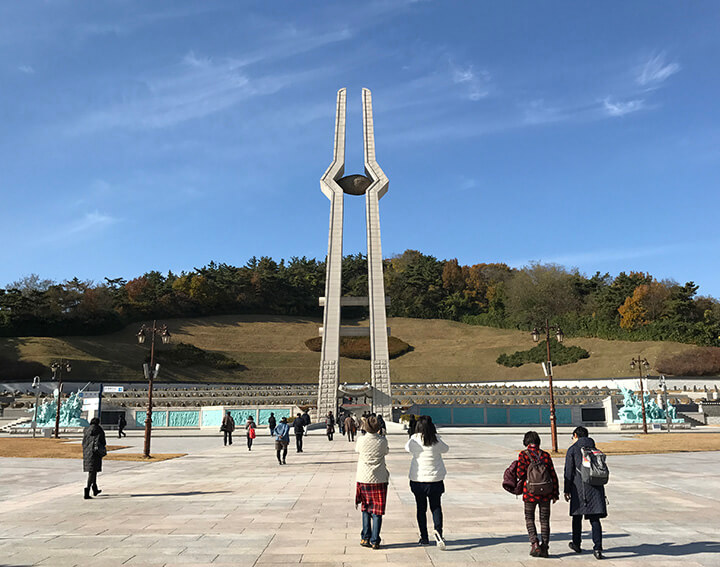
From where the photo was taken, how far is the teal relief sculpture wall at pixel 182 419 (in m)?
37.7

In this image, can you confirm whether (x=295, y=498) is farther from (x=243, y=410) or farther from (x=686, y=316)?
(x=686, y=316)

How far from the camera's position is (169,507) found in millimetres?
9477

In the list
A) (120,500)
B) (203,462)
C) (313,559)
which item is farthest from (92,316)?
(313,559)

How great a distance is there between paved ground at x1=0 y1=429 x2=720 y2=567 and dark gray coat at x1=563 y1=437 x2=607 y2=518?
48 cm

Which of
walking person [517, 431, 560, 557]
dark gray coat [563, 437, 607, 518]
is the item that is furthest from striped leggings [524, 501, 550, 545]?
dark gray coat [563, 437, 607, 518]

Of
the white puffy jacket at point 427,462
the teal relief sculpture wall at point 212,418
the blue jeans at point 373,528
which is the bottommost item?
the teal relief sculpture wall at point 212,418

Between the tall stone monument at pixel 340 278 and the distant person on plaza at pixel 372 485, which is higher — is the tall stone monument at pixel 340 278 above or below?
→ above

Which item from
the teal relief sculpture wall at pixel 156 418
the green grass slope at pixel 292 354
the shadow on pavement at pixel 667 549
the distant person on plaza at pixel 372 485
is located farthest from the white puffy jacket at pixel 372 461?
the green grass slope at pixel 292 354

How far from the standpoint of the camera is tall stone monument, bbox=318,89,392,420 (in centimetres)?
3991

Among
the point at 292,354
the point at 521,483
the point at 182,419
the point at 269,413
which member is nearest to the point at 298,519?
the point at 521,483

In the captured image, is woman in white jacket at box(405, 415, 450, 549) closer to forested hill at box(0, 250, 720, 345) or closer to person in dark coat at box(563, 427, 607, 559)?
person in dark coat at box(563, 427, 607, 559)

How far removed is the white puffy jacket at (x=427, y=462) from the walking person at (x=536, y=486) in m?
0.91

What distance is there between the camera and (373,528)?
6359mm

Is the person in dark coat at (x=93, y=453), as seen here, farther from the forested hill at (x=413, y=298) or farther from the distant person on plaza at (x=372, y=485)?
the forested hill at (x=413, y=298)
